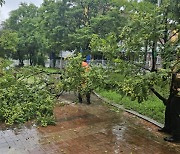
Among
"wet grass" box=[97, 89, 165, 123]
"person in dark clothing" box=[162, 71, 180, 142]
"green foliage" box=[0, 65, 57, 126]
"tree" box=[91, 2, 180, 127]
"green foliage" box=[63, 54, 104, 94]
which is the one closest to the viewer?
"tree" box=[91, 2, 180, 127]

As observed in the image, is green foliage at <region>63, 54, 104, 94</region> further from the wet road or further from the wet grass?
the wet road

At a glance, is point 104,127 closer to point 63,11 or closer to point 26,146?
point 26,146

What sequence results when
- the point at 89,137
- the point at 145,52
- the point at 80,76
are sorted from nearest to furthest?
the point at 89,137
the point at 145,52
the point at 80,76

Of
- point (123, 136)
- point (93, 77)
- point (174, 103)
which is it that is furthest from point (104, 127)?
point (174, 103)

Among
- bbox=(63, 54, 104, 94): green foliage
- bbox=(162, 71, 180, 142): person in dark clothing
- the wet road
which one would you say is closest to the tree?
bbox=(162, 71, 180, 142): person in dark clothing

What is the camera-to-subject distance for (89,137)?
7125 millimetres

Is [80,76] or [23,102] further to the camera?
[80,76]

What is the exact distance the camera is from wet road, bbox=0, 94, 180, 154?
20.5 ft

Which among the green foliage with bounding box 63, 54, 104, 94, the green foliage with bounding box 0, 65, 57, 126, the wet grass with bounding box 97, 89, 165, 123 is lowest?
the wet grass with bounding box 97, 89, 165, 123

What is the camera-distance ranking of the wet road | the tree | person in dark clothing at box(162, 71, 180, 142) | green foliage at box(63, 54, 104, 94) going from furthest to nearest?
green foliage at box(63, 54, 104, 94)
person in dark clothing at box(162, 71, 180, 142)
the tree
the wet road

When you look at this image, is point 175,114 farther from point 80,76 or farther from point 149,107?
point 80,76

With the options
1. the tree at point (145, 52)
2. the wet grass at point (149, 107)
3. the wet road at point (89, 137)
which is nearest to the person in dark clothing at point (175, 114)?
the tree at point (145, 52)

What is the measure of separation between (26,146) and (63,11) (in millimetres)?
19893

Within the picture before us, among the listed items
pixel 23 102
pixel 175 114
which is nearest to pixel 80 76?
pixel 23 102
